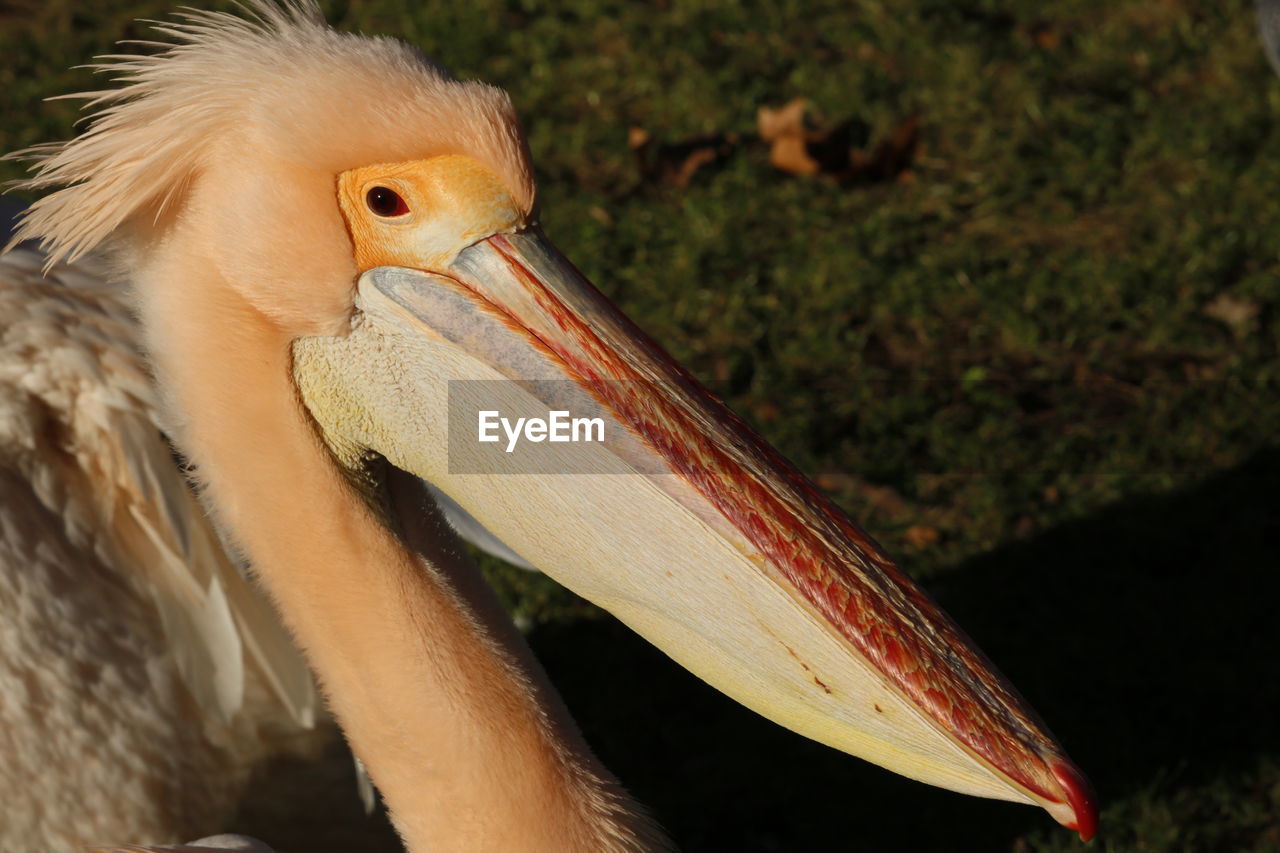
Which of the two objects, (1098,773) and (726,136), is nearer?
(1098,773)

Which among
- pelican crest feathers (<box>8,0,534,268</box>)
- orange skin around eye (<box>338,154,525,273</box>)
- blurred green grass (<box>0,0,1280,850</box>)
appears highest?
pelican crest feathers (<box>8,0,534,268</box>)

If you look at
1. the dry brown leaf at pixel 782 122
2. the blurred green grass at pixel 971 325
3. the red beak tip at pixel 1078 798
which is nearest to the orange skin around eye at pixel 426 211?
the red beak tip at pixel 1078 798

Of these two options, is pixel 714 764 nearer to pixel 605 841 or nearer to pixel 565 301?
pixel 605 841

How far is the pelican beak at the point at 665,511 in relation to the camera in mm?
1649

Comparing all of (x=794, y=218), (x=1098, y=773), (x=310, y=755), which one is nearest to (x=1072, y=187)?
(x=794, y=218)

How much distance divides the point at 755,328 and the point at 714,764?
153cm

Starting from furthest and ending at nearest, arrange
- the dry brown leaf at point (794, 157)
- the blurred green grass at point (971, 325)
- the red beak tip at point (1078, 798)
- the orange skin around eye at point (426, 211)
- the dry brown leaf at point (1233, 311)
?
1. the dry brown leaf at point (794, 157)
2. the dry brown leaf at point (1233, 311)
3. the blurred green grass at point (971, 325)
4. the orange skin around eye at point (426, 211)
5. the red beak tip at point (1078, 798)

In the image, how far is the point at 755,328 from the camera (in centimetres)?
427

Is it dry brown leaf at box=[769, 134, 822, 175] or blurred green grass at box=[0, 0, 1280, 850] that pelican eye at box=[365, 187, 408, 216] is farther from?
dry brown leaf at box=[769, 134, 822, 175]

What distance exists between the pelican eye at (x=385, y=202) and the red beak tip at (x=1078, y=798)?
105cm

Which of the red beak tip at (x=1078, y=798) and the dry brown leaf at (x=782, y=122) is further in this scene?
the dry brown leaf at (x=782, y=122)

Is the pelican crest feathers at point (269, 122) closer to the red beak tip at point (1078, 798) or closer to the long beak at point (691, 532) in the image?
the long beak at point (691, 532)

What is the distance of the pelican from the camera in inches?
Result: 66.1

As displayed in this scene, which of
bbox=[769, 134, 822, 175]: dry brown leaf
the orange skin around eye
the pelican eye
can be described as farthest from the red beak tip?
bbox=[769, 134, 822, 175]: dry brown leaf
